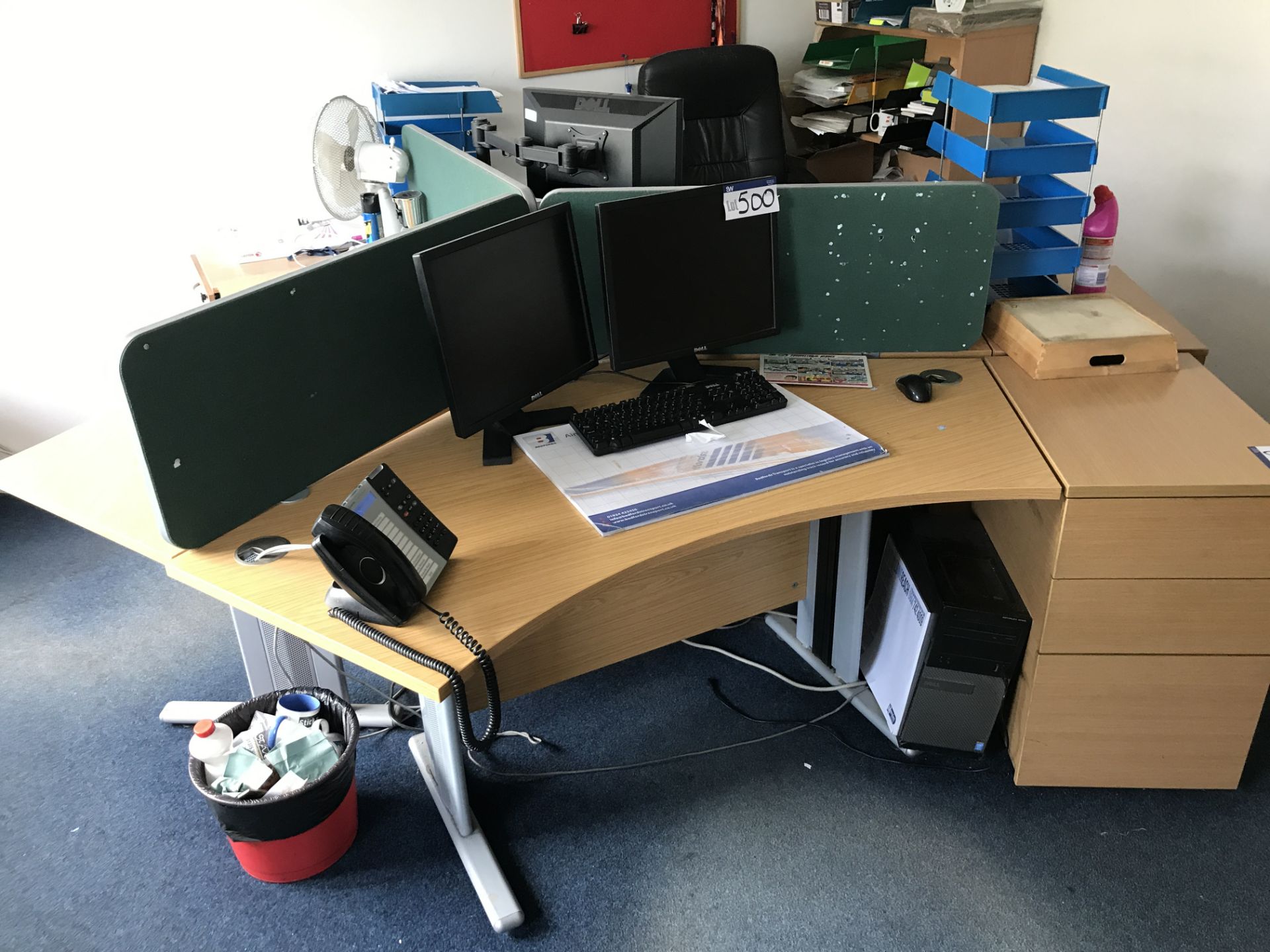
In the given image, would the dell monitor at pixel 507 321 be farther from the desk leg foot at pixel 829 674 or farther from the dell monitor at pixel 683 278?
the desk leg foot at pixel 829 674

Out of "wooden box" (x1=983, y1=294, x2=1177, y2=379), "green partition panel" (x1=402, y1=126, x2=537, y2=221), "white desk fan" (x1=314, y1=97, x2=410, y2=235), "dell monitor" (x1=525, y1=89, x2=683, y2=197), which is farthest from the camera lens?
"white desk fan" (x1=314, y1=97, x2=410, y2=235)

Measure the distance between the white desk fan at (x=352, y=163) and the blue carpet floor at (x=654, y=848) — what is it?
145 cm

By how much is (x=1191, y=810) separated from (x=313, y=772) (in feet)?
5.92

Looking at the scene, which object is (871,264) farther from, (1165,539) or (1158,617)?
(1158,617)

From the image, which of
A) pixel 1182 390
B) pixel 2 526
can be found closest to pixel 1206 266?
pixel 1182 390

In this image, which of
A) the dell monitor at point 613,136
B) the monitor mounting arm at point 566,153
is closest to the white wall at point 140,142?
the monitor mounting arm at point 566,153

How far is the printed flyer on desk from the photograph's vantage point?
169 centimetres

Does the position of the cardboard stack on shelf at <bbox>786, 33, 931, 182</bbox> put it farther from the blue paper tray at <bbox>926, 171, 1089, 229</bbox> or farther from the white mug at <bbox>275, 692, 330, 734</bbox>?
the white mug at <bbox>275, 692, 330, 734</bbox>

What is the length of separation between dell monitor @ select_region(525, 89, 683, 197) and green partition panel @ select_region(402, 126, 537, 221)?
227 millimetres

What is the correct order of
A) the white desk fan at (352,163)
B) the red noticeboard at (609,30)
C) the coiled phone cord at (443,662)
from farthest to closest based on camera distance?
the red noticeboard at (609,30)
the white desk fan at (352,163)
the coiled phone cord at (443,662)

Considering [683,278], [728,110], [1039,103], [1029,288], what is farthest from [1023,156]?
[728,110]

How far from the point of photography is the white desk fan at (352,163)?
111 inches

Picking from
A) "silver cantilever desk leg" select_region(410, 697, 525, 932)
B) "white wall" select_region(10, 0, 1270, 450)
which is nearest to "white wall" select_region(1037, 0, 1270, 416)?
"white wall" select_region(10, 0, 1270, 450)

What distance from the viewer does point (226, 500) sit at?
161 centimetres
